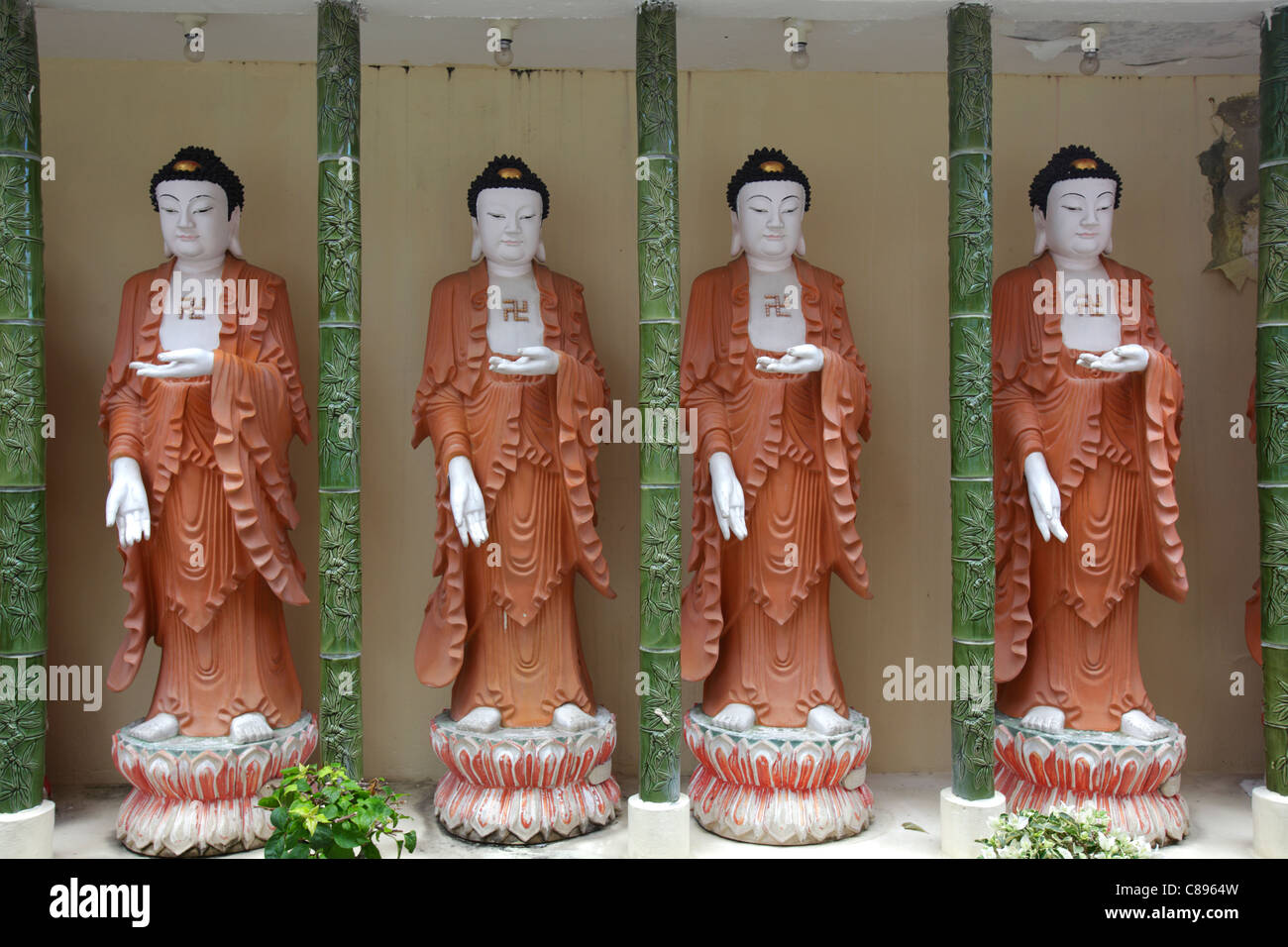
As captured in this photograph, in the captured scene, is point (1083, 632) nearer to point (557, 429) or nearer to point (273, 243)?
point (557, 429)

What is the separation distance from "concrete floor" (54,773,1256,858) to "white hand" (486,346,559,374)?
2.02 metres

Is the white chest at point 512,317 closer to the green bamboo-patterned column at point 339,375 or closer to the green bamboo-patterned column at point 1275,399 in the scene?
the green bamboo-patterned column at point 339,375

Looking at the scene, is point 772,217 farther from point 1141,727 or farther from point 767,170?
point 1141,727

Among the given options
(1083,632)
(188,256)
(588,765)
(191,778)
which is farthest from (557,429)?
(1083,632)

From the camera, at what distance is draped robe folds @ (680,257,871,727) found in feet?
16.7

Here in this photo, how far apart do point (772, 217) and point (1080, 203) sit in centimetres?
139

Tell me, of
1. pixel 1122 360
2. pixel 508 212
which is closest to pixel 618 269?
pixel 508 212

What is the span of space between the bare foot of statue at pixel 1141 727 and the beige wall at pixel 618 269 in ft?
3.63

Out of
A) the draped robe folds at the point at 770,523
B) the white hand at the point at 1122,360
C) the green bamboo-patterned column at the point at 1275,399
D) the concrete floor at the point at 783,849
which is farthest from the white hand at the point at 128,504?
the green bamboo-patterned column at the point at 1275,399

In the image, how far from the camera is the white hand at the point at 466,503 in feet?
15.9

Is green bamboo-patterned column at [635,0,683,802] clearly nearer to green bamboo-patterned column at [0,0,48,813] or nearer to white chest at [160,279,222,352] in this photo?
white chest at [160,279,222,352]

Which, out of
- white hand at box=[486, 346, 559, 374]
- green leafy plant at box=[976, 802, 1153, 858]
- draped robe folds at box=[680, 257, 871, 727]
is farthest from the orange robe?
white hand at box=[486, 346, 559, 374]

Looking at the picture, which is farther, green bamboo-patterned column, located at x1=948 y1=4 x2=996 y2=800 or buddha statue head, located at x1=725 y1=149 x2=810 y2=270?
buddha statue head, located at x1=725 y1=149 x2=810 y2=270

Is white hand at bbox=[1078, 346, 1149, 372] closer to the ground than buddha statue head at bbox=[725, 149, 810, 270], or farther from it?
closer to the ground
